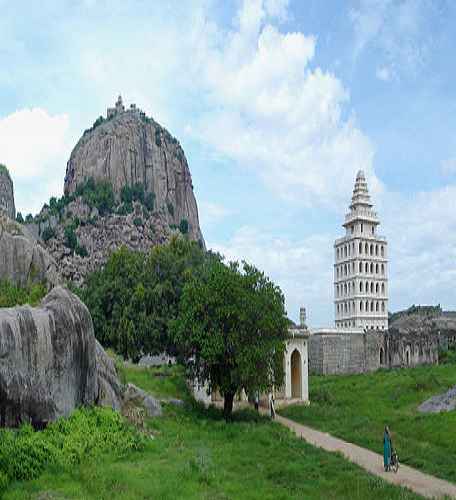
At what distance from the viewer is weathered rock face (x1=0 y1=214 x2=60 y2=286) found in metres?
48.5

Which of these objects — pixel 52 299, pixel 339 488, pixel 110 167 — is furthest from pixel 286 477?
pixel 110 167

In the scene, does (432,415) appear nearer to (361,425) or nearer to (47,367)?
(361,425)

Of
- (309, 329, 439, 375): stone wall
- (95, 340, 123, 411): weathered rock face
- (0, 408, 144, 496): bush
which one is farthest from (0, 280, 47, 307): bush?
(309, 329, 439, 375): stone wall

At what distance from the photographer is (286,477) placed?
17.1 metres

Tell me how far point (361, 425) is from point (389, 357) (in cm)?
3022

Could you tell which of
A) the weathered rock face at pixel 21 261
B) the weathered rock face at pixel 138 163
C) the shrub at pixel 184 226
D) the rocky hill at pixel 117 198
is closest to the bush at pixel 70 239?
the rocky hill at pixel 117 198

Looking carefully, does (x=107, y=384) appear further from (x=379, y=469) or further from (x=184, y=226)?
(x=184, y=226)

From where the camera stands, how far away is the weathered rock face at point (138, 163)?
371 ft

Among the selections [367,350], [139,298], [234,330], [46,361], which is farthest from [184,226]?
[46,361]

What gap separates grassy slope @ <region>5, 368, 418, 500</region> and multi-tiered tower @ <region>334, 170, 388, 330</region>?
160 ft

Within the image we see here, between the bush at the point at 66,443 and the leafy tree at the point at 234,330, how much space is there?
8.59 meters

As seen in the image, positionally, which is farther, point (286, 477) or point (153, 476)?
point (286, 477)

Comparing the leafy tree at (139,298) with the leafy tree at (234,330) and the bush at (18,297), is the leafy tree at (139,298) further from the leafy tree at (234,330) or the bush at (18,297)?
the leafy tree at (234,330)

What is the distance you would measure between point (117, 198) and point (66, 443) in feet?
305
